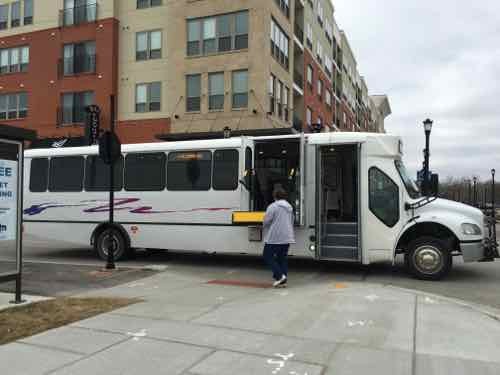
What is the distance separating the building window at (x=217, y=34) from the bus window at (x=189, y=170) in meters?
16.2

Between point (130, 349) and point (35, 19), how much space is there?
107 feet

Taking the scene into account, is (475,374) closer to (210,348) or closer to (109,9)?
(210,348)

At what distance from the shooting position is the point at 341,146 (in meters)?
10.5

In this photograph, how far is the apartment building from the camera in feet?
86.9

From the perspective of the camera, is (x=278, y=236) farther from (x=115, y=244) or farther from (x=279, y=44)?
(x=279, y=44)

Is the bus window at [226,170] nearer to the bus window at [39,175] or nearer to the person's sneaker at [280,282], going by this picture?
the person's sneaker at [280,282]

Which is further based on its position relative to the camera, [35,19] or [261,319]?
[35,19]

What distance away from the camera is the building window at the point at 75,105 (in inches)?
1197

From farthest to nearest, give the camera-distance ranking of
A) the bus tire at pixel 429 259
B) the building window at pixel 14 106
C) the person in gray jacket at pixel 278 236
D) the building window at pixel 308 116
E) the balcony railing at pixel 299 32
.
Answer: the building window at pixel 308 116 < the balcony railing at pixel 299 32 < the building window at pixel 14 106 < the bus tire at pixel 429 259 < the person in gray jacket at pixel 278 236

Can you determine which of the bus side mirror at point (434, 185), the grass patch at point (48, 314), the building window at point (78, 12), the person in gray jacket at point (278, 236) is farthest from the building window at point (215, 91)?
the grass patch at point (48, 314)

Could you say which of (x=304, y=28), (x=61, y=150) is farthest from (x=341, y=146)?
(x=304, y=28)

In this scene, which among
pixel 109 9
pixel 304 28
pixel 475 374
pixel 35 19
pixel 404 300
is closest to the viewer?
pixel 475 374

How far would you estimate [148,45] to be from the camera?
29.5m

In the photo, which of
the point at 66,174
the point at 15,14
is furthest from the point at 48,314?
the point at 15,14
